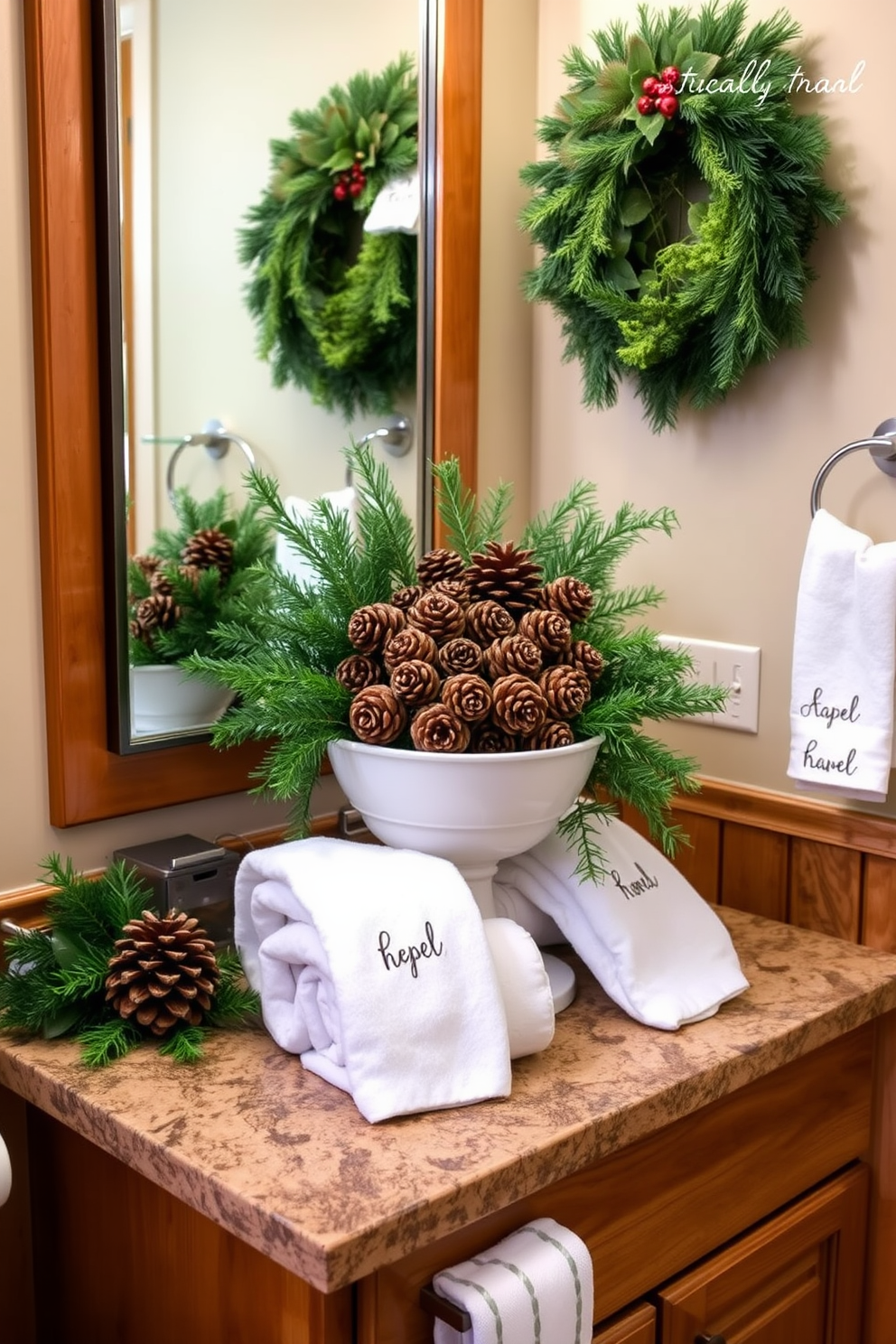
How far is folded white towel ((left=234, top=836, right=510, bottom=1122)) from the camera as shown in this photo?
100 cm

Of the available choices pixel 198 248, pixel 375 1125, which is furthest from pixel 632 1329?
pixel 198 248

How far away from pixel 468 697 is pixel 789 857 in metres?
0.57

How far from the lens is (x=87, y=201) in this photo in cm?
121

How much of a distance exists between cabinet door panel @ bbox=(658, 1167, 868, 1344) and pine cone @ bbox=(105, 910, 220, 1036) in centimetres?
50

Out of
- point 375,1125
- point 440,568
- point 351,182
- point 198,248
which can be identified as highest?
point 351,182

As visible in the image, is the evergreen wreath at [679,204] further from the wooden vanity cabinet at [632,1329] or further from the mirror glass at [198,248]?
the wooden vanity cabinet at [632,1329]

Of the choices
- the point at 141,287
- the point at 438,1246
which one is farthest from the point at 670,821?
the point at 141,287

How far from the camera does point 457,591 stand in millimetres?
1156

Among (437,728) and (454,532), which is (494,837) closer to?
(437,728)

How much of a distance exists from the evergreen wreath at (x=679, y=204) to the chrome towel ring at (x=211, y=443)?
396 millimetres

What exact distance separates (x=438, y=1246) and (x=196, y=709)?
24.4 inches

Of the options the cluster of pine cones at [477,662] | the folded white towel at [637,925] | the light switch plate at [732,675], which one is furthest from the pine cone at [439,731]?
the light switch plate at [732,675]

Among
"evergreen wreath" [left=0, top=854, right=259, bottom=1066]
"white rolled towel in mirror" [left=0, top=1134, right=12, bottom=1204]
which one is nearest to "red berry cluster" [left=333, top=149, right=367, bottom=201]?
"evergreen wreath" [left=0, top=854, right=259, bottom=1066]

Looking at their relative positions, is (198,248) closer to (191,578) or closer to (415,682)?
(191,578)
